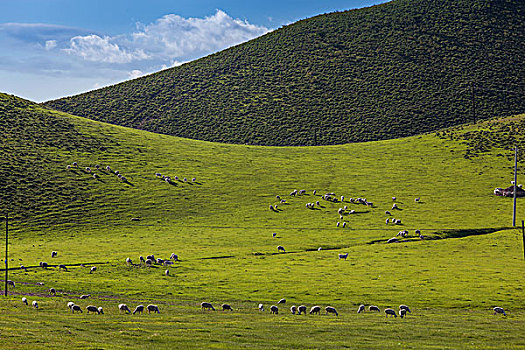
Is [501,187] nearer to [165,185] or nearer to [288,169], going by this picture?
[288,169]

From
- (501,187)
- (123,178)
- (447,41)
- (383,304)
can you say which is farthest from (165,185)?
(447,41)

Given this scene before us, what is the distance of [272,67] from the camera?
653 ft

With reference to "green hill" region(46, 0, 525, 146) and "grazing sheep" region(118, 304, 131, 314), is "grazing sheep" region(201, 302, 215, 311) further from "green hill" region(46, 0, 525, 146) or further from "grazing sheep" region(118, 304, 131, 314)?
"green hill" region(46, 0, 525, 146)

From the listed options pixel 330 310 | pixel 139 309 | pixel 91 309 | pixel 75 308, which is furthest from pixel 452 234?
pixel 75 308

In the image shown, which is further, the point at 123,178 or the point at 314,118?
the point at 314,118

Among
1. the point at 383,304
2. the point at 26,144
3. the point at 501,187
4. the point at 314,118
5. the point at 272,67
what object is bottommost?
the point at 383,304

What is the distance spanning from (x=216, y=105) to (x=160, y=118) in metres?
18.0

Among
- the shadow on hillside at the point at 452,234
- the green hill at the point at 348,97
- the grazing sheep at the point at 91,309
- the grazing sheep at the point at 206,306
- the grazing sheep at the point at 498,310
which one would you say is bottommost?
the grazing sheep at the point at 498,310

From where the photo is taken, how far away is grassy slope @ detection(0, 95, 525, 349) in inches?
1180

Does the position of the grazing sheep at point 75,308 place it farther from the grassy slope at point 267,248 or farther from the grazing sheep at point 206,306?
the grazing sheep at point 206,306

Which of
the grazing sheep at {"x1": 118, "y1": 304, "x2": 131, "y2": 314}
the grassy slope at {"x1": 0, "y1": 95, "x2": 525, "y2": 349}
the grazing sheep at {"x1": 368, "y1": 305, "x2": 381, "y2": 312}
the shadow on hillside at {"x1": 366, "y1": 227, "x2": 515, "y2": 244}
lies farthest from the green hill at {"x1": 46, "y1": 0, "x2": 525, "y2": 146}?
the grazing sheep at {"x1": 118, "y1": 304, "x2": 131, "y2": 314}

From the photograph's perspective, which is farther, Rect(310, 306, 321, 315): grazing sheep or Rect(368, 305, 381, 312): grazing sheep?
Rect(368, 305, 381, 312): grazing sheep

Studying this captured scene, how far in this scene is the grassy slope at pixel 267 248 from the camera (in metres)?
30.0

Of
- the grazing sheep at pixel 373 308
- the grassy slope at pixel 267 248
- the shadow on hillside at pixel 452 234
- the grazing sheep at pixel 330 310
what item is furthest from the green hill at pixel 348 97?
the grazing sheep at pixel 330 310
